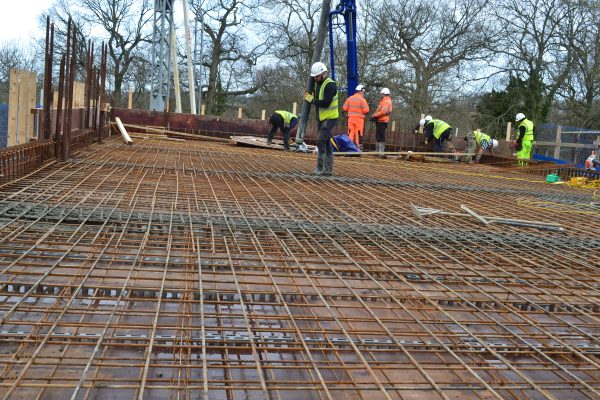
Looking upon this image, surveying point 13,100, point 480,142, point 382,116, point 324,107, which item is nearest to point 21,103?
point 13,100

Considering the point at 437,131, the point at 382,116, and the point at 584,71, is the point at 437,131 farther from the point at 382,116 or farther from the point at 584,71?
the point at 584,71

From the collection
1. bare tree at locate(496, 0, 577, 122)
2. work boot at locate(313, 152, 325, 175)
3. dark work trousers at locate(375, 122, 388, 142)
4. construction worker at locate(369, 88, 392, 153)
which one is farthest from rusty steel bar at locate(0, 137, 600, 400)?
bare tree at locate(496, 0, 577, 122)

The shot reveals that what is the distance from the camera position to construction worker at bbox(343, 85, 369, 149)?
1234 cm

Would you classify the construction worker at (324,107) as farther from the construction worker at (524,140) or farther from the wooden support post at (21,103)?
the construction worker at (524,140)

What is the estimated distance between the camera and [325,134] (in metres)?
7.20

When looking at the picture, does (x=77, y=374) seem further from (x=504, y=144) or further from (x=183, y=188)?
(x=504, y=144)

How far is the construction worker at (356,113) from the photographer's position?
1234 centimetres

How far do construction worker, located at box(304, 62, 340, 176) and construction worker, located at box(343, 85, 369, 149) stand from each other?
16.4ft

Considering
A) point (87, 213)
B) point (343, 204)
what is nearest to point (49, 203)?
point (87, 213)

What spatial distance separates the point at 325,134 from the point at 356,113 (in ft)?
17.8

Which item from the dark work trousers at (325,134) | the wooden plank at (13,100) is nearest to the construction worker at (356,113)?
the dark work trousers at (325,134)

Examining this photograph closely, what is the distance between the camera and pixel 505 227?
183 inches

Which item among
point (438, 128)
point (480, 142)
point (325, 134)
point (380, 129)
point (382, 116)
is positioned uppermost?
point (382, 116)

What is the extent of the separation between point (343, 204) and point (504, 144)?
468 inches
